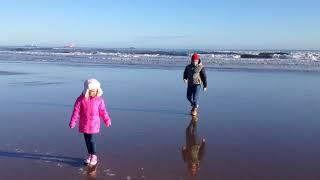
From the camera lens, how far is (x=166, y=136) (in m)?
8.29

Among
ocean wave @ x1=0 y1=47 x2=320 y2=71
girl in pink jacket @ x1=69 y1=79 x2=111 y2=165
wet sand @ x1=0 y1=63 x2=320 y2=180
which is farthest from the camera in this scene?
ocean wave @ x1=0 y1=47 x2=320 y2=71

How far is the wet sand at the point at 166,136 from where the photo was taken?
20.4ft

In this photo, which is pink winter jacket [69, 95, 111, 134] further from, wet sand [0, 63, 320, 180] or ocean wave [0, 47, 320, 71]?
ocean wave [0, 47, 320, 71]

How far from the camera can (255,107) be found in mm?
11570

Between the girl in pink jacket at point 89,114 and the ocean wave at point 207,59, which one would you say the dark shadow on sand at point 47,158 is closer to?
the girl in pink jacket at point 89,114

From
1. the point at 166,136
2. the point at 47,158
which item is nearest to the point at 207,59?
the point at 166,136

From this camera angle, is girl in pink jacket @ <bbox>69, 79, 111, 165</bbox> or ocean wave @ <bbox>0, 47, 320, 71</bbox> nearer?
girl in pink jacket @ <bbox>69, 79, 111, 165</bbox>

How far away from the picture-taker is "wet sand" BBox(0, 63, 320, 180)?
20.4 feet

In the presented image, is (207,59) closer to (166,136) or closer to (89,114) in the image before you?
(166,136)

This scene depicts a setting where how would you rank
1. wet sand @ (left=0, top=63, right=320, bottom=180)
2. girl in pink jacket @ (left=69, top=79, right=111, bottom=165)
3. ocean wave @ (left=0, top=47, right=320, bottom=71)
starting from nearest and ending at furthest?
wet sand @ (left=0, top=63, right=320, bottom=180), girl in pink jacket @ (left=69, top=79, right=111, bottom=165), ocean wave @ (left=0, top=47, right=320, bottom=71)

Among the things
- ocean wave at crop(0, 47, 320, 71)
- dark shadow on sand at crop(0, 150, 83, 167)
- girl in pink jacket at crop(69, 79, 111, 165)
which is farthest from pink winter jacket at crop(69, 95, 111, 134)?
ocean wave at crop(0, 47, 320, 71)

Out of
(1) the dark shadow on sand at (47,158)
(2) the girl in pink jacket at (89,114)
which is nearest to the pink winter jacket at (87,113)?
(2) the girl in pink jacket at (89,114)

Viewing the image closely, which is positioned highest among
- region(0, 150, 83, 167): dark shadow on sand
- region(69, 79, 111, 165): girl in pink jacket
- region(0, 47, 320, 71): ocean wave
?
region(69, 79, 111, 165): girl in pink jacket

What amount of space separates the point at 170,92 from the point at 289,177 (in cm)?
877
